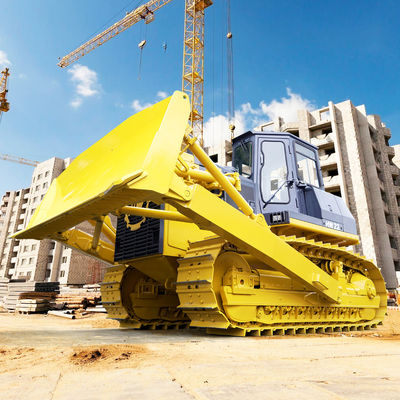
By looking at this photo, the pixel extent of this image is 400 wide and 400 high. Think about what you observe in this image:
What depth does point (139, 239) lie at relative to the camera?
6.82 metres

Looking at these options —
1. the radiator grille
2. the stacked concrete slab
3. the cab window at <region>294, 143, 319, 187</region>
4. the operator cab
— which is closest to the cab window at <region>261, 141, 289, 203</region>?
the operator cab

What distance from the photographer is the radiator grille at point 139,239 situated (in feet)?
21.2

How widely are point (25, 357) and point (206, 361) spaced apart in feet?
6.12

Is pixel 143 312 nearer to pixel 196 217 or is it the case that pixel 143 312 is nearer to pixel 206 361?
pixel 196 217

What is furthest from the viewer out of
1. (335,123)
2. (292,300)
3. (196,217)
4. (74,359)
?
(335,123)

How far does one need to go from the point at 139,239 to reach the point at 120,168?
8.49 ft

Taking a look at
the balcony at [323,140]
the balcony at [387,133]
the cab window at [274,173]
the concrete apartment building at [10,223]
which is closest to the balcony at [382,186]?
the balcony at [323,140]

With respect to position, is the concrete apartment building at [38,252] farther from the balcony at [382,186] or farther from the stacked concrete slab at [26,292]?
the balcony at [382,186]

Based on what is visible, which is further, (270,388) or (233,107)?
(233,107)

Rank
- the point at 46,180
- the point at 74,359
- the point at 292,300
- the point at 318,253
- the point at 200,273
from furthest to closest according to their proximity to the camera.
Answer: the point at 46,180
the point at 318,253
the point at 292,300
the point at 200,273
the point at 74,359

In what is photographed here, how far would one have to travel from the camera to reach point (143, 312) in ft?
25.7

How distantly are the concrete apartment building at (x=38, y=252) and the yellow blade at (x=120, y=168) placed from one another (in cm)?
4277

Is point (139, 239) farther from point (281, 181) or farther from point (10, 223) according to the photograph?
point (10, 223)

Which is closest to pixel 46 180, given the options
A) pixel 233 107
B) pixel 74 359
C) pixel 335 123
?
pixel 233 107
